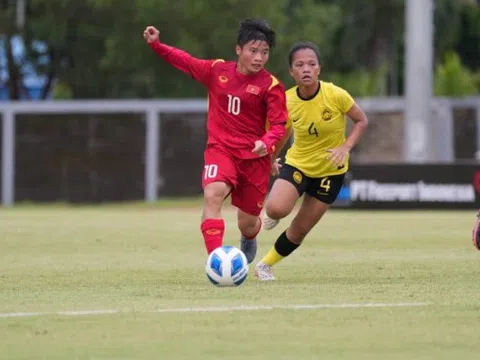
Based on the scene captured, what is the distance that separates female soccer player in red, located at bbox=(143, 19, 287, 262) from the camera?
12.2 metres

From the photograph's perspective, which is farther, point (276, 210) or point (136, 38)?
point (136, 38)

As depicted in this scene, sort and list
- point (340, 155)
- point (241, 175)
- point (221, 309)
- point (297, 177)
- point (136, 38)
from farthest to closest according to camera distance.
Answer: point (136, 38)
point (297, 177)
point (340, 155)
point (241, 175)
point (221, 309)

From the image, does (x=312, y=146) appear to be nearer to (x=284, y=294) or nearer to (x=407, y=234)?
(x=284, y=294)

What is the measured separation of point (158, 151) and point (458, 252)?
21.8 metres

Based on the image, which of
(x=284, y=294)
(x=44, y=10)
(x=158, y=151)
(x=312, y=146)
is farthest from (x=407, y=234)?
(x=44, y=10)

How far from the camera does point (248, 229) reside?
1298cm

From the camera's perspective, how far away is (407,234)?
2077 cm

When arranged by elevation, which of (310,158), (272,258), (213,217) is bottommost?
(272,258)

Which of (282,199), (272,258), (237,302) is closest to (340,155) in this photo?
(282,199)

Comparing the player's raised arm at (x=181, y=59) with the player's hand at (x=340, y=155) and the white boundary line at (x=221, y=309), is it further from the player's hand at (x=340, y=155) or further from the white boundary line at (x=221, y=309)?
the white boundary line at (x=221, y=309)

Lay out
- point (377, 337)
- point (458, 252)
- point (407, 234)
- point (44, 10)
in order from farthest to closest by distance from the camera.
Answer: point (44, 10) < point (407, 234) < point (458, 252) < point (377, 337)

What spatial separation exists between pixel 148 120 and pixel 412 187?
34.6 ft

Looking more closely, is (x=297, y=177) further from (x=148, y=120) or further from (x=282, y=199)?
(x=148, y=120)

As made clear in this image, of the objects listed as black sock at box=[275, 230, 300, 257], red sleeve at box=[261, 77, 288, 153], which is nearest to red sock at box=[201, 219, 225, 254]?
red sleeve at box=[261, 77, 288, 153]
